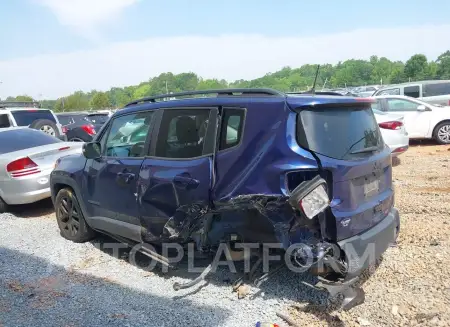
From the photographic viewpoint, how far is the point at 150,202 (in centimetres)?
414

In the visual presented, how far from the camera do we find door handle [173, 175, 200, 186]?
3.77m

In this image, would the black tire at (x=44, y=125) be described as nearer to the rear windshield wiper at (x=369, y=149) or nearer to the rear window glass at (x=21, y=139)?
the rear window glass at (x=21, y=139)

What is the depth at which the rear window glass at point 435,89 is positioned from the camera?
16.0 metres

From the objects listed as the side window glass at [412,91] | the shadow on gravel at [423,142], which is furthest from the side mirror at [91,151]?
the side window glass at [412,91]

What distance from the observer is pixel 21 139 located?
7.82 m

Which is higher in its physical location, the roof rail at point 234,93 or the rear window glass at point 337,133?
the roof rail at point 234,93

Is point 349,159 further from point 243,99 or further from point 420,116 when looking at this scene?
point 420,116

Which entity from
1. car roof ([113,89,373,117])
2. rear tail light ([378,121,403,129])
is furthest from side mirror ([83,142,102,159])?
rear tail light ([378,121,403,129])

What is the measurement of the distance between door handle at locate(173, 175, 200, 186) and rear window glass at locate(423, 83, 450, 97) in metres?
14.8

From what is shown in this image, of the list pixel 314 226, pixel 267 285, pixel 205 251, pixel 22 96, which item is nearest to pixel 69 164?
pixel 205 251

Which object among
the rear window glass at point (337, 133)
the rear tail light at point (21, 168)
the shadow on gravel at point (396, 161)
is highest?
the rear window glass at point (337, 133)

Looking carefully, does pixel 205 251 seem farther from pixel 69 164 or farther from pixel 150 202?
pixel 69 164

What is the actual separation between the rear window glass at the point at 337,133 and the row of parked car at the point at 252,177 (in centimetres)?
1

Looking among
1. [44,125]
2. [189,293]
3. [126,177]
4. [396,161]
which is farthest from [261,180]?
[44,125]
